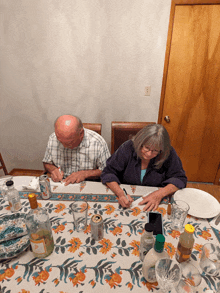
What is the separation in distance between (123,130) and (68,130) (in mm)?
545

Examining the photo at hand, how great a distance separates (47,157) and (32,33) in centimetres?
149

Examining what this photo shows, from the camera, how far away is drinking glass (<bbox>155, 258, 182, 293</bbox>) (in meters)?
0.67

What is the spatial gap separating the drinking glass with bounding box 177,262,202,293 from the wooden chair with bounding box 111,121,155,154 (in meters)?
1.09

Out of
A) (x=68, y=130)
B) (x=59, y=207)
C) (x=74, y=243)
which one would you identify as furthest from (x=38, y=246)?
(x=68, y=130)

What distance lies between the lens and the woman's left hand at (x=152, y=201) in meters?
1.05

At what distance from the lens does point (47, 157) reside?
1.63 meters

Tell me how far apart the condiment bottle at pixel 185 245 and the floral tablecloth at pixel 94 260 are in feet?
0.16

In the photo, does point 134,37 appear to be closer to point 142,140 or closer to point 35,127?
point 142,140

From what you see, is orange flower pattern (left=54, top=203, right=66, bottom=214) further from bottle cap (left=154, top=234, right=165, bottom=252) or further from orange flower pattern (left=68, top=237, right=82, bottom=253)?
bottle cap (left=154, top=234, right=165, bottom=252)

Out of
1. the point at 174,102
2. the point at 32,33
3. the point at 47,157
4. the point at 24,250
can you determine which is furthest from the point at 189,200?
the point at 32,33

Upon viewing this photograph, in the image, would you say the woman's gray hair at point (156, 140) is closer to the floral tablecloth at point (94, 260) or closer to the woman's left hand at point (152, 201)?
the woman's left hand at point (152, 201)

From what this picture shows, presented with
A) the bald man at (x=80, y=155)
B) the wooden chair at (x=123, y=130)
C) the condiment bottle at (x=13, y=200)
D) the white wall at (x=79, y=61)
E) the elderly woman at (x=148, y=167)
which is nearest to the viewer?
the condiment bottle at (x=13, y=200)

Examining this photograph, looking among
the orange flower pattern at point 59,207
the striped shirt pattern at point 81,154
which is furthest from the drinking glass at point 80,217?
the striped shirt pattern at point 81,154

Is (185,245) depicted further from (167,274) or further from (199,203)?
(199,203)
